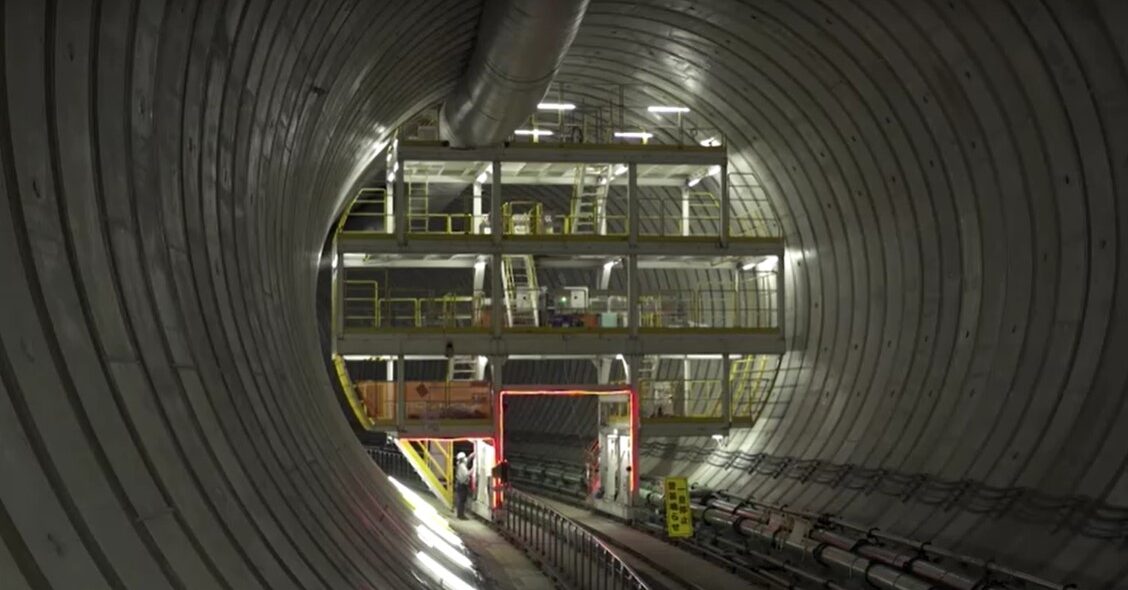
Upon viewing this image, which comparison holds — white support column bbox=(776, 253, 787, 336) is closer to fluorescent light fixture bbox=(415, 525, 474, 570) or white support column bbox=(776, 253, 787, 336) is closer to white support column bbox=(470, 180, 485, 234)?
white support column bbox=(470, 180, 485, 234)

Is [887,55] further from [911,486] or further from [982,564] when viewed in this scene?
[982,564]

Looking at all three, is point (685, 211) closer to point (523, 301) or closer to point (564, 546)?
point (523, 301)

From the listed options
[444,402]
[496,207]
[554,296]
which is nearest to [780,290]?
[554,296]

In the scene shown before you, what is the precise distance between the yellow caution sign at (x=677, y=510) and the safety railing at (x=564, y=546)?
75.9 inches

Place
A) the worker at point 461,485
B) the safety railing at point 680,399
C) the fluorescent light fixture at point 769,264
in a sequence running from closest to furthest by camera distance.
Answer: the fluorescent light fixture at point 769,264 < the safety railing at point 680,399 < the worker at point 461,485

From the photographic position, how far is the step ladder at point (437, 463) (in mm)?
30484

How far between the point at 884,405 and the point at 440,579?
31.7 ft

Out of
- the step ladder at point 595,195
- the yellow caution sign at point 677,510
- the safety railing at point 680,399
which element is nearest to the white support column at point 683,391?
the safety railing at point 680,399

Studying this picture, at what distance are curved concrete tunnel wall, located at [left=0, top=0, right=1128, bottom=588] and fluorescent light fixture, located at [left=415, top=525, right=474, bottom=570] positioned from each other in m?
0.78

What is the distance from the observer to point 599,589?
15.5 m

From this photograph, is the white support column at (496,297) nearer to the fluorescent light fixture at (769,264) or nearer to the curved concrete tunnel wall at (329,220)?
the curved concrete tunnel wall at (329,220)

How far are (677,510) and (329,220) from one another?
762 centimetres

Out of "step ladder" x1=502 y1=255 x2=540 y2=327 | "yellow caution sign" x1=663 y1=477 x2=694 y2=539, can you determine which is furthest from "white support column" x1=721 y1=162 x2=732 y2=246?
"yellow caution sign" x1=663 y1=477 x2=694 y2=539

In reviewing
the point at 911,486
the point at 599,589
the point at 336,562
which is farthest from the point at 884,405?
the point at 336,562
